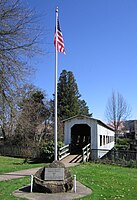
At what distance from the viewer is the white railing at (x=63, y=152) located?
810 inches

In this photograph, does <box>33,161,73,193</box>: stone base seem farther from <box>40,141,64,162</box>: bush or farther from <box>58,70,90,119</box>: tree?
<box>58,70,90,119</box>: tree

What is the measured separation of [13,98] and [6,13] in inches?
158

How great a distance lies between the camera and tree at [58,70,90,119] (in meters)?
47.0

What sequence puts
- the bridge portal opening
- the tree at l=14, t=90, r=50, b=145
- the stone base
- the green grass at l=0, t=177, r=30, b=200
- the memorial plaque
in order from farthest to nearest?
the tree at l=14, t=90, r=50, b=145
the bridge portal opening
the memorial plaque
the stone base
the green grass at l=0, t=177, r=30, b=200

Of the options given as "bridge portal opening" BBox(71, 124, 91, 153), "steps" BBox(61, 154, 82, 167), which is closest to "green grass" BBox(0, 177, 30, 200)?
"steps" BBox(61, 154, 82, 167)

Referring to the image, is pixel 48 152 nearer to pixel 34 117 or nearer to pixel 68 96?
pixel 34 117

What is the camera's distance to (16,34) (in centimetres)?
1184

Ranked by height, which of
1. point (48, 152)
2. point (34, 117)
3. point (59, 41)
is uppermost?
point (59, 41)

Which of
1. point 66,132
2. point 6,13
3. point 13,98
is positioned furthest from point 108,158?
point 6,13

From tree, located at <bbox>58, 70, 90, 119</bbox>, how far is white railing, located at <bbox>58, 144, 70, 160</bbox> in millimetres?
23485

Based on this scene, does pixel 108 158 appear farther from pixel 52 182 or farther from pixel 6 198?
pixel 6 198

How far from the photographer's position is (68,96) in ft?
163

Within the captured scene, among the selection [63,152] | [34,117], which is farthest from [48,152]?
[34,117]

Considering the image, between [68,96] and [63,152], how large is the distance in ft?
95.3
